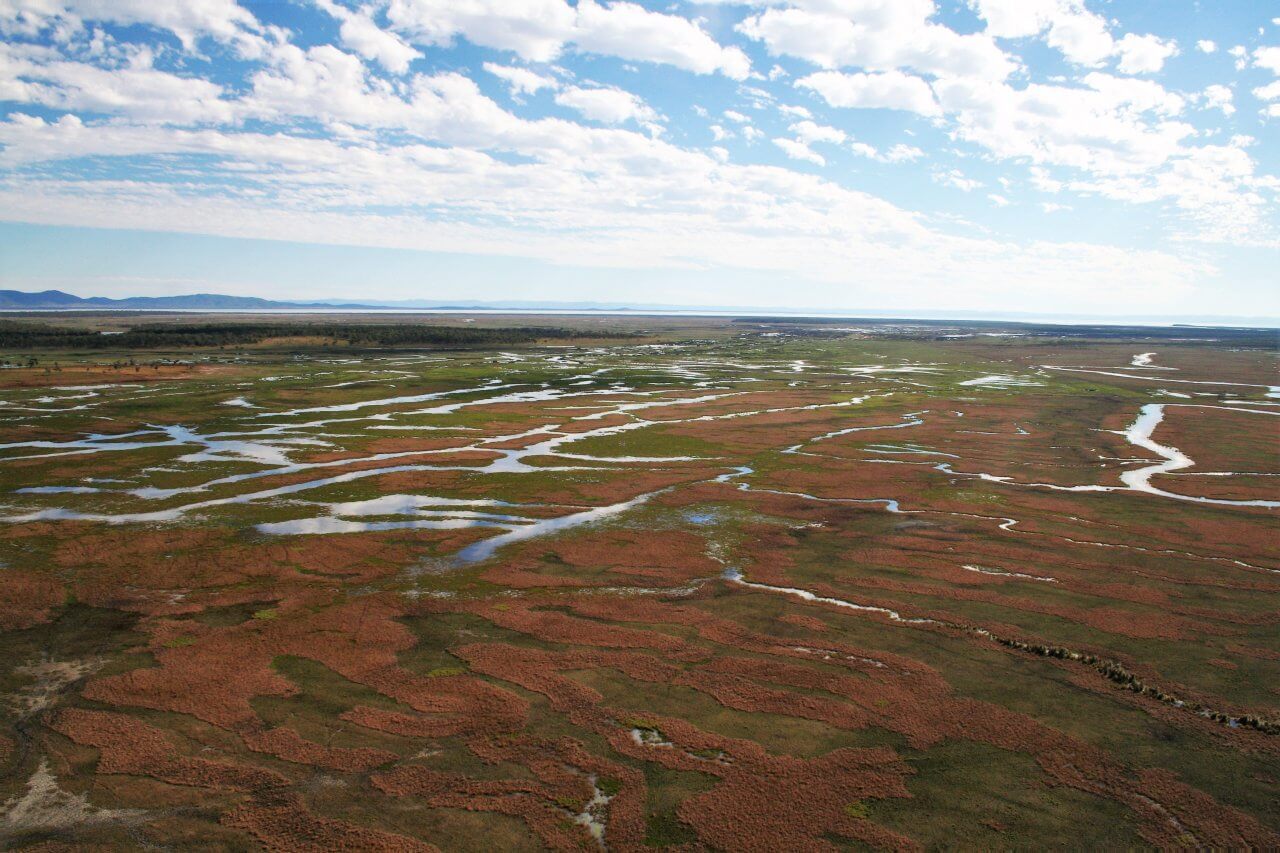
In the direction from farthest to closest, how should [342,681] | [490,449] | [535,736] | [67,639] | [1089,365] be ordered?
[1089,365] < [490,449] < [67,639] < [342,681] < [535,736]

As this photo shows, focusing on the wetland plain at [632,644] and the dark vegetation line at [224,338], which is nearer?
the wetland plain at [632,644]

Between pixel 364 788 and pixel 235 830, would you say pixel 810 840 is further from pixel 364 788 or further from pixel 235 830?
pixel 235 830

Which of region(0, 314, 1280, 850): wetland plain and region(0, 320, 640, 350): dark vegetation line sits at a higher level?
→ region(0, 320, 640, 350): dark vegetation line

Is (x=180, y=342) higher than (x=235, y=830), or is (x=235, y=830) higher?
(x=180, y=342)

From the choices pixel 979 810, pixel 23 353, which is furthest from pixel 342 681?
pixel 23 353

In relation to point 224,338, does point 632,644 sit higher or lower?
lower

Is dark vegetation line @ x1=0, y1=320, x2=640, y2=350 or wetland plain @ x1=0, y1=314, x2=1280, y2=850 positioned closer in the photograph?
wetland plain @ x1=0, y1=314, x2=1280, y2=850

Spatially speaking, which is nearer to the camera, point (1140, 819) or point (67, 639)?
point (1140, 819)

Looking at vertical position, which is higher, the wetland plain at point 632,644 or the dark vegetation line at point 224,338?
the dark vegetation line at point 224,338

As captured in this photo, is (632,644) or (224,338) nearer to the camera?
(632,644)

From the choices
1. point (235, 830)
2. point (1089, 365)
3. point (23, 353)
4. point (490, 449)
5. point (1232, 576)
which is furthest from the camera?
point (1089, 365)
